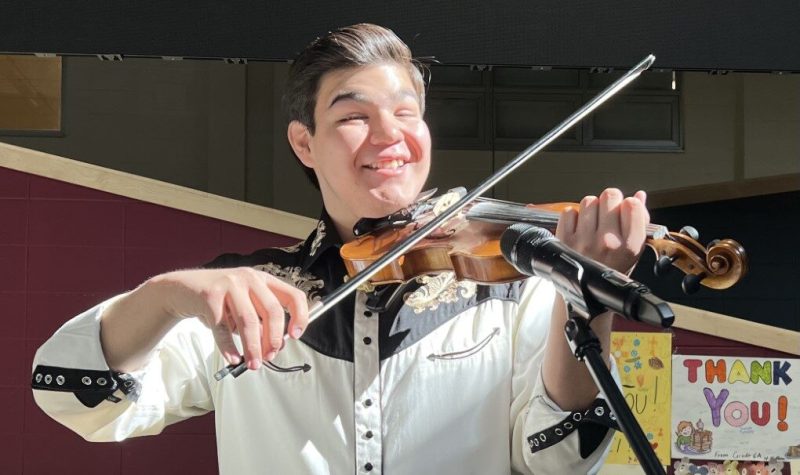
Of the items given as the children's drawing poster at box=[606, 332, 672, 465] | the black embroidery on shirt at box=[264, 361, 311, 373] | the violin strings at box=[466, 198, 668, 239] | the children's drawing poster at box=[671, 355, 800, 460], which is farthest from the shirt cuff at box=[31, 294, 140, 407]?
the children's drawing poster at box=[671, 355, 800, 460]

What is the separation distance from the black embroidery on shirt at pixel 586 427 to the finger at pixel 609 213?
0.28 meters

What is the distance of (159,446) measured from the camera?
2859 millimetres

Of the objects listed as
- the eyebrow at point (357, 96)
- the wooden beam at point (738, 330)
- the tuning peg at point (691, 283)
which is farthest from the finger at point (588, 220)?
the wooden beam at point (738, 330)

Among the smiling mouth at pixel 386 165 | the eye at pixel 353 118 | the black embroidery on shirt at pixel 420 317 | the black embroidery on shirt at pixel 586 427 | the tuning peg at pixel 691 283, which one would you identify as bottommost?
the black embroidery on shirt at pixel 586 427

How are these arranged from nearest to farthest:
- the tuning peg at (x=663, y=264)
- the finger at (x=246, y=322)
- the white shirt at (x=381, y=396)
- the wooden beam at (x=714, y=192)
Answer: the finger at (x=246, y=322) < the tuning peg at (x=663, y=264) < the white shirt at (x=381, y=396) < the wooden beam at (x=714, y=192)

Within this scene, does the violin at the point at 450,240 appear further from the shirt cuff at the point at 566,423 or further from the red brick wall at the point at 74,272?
the red brick wall at the point at 74,272

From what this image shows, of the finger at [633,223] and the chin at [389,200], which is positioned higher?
the chin at [389,200]

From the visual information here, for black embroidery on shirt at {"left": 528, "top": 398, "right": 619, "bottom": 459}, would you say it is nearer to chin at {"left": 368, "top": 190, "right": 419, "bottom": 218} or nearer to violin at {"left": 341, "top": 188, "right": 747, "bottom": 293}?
violin at {"left": 341, "top": 188, "right": 747, "bottom": 293}

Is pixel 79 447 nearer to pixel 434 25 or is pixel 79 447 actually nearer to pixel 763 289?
pixel 434 25

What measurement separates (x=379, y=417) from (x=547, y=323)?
0.26 meters

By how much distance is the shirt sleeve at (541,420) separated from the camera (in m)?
1.08

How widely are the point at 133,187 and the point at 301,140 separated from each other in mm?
1636

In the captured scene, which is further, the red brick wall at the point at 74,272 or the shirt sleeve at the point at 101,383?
the red brick wall at the point at 74,272

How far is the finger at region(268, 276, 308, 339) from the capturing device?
2.61 feet
